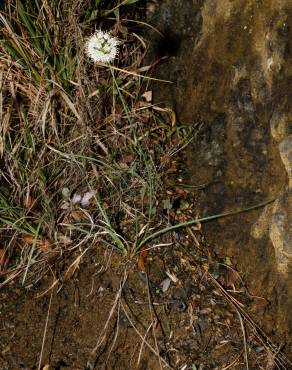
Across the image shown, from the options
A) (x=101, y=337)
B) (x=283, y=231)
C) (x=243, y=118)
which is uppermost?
(x=243, y=118)

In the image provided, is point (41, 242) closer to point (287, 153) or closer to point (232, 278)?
point (232, 278)

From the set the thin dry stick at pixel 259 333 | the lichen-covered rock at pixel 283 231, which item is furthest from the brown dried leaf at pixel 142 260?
the lichen-covered rock at pixel 283 231

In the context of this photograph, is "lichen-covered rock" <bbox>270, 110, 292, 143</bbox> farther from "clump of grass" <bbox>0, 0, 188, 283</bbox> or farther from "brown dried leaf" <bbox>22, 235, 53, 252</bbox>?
"brown dried leaf" <bbox>22, 235, 53, 252</bbox>

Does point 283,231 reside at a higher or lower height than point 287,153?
lower

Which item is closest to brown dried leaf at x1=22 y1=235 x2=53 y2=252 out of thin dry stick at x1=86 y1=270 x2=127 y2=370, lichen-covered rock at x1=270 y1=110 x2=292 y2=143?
thin dry stick at x1=86 y1=270 x2=127 y2=370

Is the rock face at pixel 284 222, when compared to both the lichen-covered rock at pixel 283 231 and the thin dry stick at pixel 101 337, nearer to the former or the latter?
the lichen-covered rock at pixel 283 231

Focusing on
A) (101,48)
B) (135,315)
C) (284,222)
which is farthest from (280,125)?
(135,315)

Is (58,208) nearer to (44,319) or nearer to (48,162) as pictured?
(48,162)
